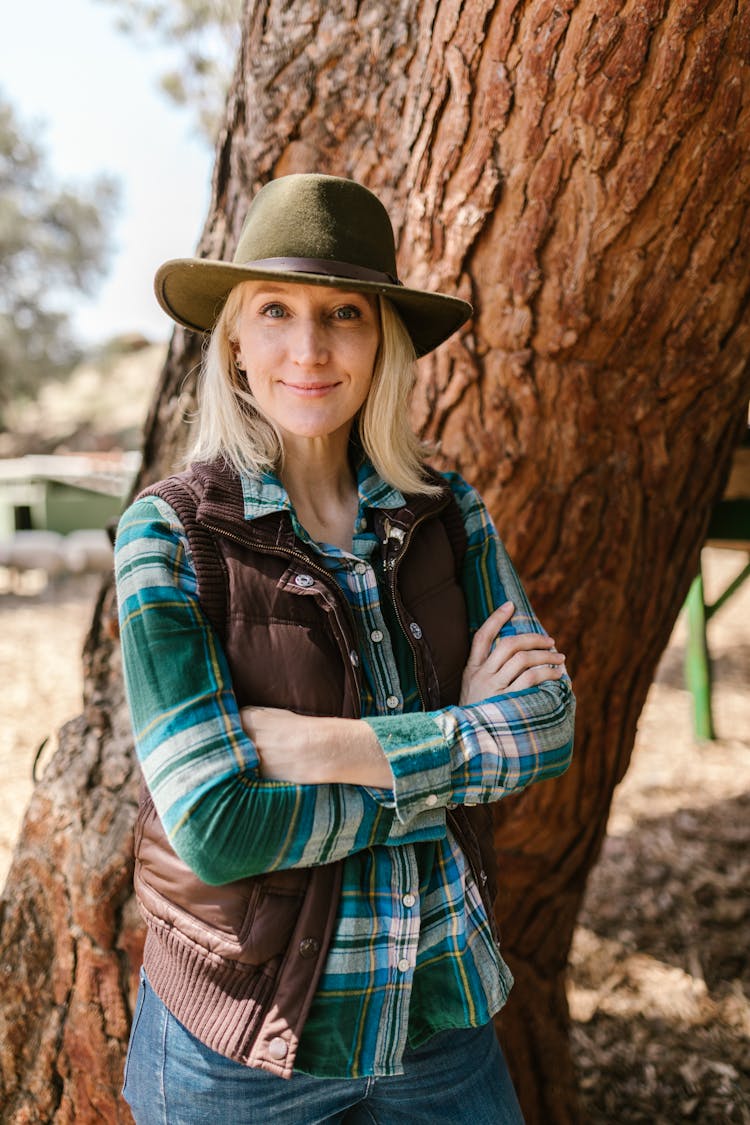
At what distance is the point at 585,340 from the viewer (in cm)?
216

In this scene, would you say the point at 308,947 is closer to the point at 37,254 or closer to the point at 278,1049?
the point at 278,1049

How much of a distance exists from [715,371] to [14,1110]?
2.39 m

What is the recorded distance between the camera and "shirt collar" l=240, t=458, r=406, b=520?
5.14 feet

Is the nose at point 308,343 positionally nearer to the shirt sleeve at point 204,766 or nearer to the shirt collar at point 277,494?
the shirt collar at point 277,494

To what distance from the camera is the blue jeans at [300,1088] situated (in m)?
1.49

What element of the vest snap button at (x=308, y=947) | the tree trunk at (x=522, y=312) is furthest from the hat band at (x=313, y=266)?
the vest snap button at (x=308, y=947)

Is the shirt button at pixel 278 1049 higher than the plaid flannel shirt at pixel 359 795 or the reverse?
the reverse

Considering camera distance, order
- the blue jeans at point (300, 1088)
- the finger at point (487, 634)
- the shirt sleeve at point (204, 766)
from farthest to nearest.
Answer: the finger at point (487, 634), the blue jeans at point (300, 1088), the shirt sleeve at point (204, 766)

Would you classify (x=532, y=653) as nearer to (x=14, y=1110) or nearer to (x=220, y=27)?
(x=14, y=1110)

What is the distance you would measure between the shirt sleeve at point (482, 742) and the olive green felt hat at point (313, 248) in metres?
0.60

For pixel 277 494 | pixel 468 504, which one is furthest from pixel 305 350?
pixel 468 504

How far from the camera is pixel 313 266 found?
159 cm

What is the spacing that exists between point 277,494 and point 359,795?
1.68 feet

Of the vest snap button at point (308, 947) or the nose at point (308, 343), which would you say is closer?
the vest snap button at point (308, 947)
